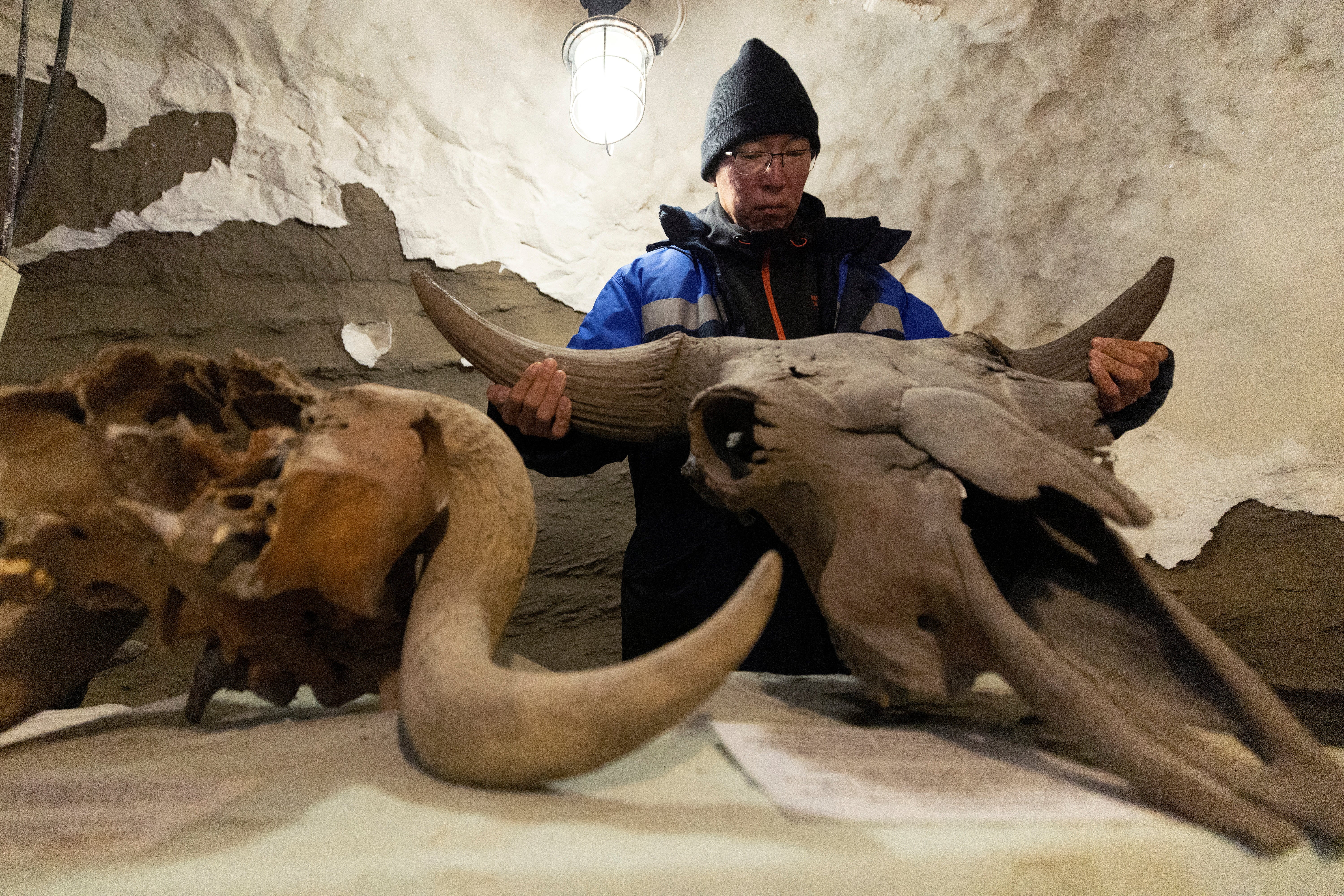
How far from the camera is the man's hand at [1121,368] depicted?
4.99 feet

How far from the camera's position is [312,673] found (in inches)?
44.1

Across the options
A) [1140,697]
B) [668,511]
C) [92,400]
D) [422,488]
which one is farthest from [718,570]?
[92,400]

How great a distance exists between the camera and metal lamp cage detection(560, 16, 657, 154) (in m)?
2.32

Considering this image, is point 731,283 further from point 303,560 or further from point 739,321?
point 303,560

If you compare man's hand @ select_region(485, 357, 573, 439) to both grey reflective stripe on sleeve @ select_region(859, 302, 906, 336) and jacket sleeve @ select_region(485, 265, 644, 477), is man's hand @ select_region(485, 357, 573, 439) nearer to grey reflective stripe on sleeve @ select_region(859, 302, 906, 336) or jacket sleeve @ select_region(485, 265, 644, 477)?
jacket sleeve @ select_region(485, 265, 644, 477)

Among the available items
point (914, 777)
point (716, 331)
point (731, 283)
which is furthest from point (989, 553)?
point (731, 283)

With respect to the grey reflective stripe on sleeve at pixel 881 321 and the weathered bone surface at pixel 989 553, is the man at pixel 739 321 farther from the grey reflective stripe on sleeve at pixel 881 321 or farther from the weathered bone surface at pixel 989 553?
the weathered bone surface at pixel 989 553

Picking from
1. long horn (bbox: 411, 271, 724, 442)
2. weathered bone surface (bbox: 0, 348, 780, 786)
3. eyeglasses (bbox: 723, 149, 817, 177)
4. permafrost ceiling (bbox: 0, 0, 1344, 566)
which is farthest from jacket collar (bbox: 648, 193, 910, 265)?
weathered bone surface (bbox: 0, 348, 780, 786)

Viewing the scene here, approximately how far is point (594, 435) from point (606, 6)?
1796 millimetres

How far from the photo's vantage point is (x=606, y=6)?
245 centimetres

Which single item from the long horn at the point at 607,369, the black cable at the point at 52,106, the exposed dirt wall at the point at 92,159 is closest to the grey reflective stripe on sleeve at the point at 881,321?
the long horn at the point at 607,369

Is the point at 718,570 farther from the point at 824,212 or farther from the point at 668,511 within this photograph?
the point at 824,212

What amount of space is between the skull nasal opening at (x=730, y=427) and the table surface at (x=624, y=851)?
0.55m

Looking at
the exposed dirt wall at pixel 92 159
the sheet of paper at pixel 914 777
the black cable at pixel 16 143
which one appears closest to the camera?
the sheet of paper at pixel 914 777
